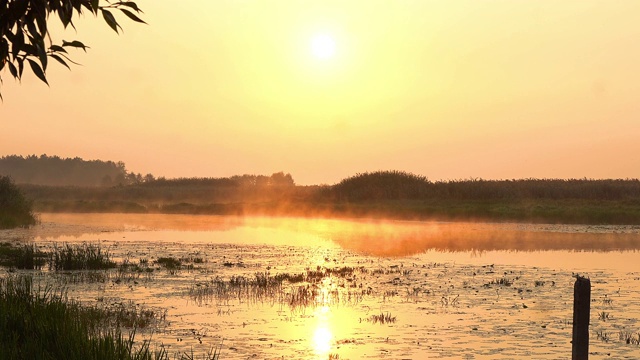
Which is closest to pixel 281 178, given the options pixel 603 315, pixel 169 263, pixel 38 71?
pixel 169 263

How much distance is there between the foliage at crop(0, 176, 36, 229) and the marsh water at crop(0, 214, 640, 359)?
208 inches

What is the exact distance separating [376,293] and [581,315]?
10578 mm

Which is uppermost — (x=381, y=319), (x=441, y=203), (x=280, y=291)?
(x=441, y=203)

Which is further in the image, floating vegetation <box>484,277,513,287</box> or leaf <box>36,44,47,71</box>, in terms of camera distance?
floating vegetation <box>484,277,513,287</box>

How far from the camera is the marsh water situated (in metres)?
13.9

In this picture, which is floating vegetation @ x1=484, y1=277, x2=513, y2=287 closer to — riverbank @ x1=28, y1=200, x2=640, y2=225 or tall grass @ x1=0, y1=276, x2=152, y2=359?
tall grass @ x1=0, y1=276, x2=152, y2=359

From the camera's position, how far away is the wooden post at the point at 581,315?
9508mm

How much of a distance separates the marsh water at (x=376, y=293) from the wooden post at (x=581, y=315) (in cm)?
341

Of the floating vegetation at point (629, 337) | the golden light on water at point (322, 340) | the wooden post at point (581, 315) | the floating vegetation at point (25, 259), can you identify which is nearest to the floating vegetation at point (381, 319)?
the golden light on water at point (322, 340)

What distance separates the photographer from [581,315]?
9562 mm

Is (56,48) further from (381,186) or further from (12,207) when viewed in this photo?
(381,186)

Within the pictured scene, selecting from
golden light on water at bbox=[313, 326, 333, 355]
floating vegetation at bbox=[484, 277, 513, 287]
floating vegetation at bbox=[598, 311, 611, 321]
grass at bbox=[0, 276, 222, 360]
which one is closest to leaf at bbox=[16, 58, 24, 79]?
grass at bbox=[0, 276, 222, 360]

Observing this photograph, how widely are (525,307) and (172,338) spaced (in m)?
8.10

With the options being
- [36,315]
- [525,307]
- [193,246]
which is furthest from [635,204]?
[36,315]
